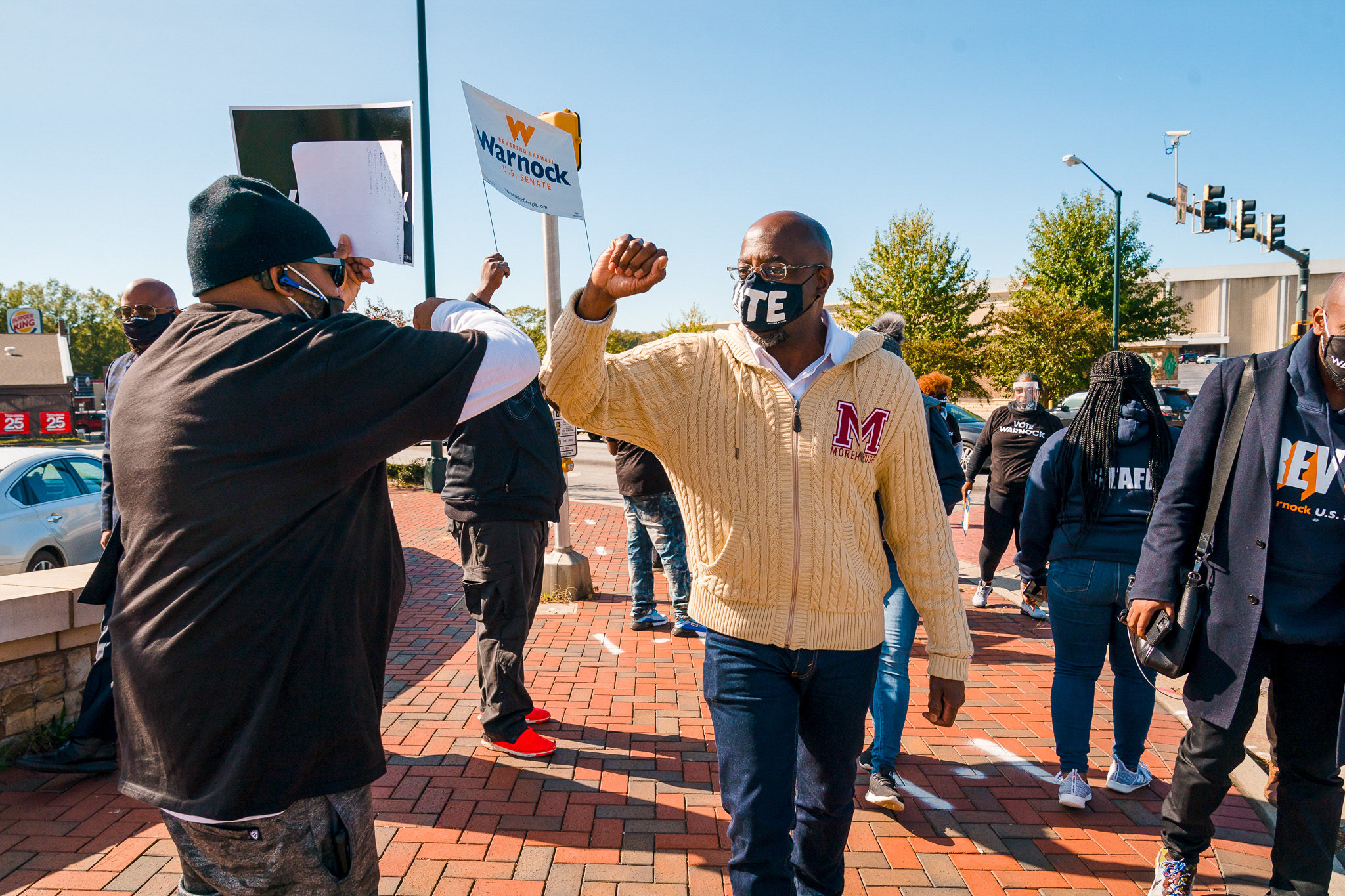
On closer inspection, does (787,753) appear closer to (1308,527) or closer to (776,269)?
(776,269)

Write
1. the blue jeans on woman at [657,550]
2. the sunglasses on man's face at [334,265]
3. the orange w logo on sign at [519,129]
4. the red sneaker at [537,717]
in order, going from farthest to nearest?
the blue jeans on woman at [657,550]
the orange w logo on sign at [519,129]
the red sneaker at [537,717]
the sunglasses on man's face at [334,265]

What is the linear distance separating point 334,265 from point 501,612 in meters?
2.36

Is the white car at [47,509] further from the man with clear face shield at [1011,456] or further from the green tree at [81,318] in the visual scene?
the green tree at [81,318]

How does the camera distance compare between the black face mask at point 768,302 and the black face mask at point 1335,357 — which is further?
the black face mask at point 1335,357

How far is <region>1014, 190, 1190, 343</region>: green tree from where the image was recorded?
30516 mm

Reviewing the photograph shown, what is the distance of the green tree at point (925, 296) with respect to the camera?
95.1 ft

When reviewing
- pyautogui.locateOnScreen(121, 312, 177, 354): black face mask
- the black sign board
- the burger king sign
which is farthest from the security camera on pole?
the burger king sign

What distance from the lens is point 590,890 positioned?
2.84 metres

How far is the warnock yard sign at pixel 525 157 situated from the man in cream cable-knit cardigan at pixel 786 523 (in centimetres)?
332

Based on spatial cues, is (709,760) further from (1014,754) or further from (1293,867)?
(1293,867)

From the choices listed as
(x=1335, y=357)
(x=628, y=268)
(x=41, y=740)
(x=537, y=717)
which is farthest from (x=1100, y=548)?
(x=41, y=740)

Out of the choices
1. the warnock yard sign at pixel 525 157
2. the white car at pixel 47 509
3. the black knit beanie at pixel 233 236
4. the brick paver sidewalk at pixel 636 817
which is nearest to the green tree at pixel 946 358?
the warnock yard sign at pixel 525 157

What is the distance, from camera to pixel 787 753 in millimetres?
2168

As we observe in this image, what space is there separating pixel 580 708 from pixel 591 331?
304 cm
